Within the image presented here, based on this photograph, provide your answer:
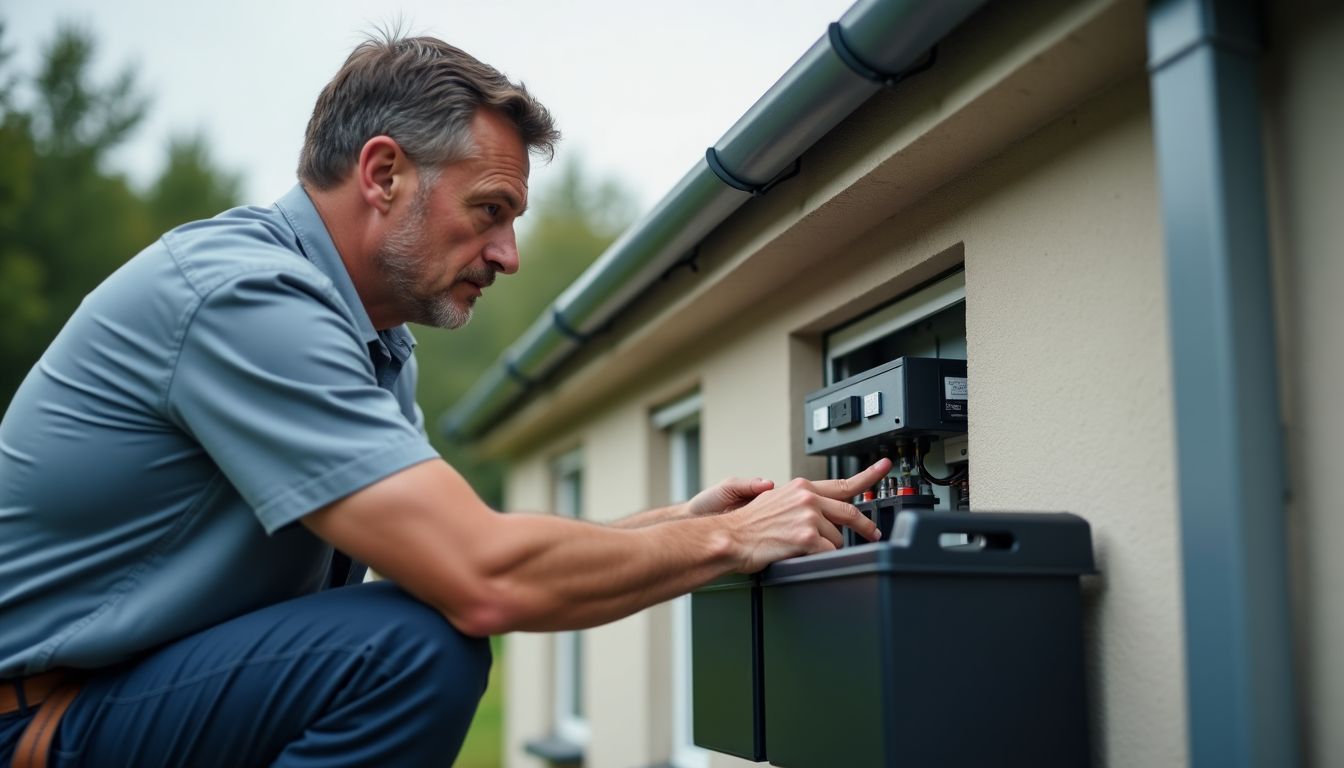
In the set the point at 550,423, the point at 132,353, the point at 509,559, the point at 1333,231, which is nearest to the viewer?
the point at 1333,231

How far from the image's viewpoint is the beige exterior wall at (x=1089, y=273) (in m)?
1.43

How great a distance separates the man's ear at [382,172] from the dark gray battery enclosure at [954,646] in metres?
0.98

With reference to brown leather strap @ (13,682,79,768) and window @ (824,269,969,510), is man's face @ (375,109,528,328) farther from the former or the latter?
window @ (824,269,969,510)

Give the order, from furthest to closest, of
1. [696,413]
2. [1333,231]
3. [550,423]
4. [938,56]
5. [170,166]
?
[170,166] → [550,423] → [696,413] → [938,56] → [1333,231]

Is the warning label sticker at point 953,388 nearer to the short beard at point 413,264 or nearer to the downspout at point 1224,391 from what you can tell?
the downspout at point 1224,391

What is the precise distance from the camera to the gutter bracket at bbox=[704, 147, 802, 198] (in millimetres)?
2576

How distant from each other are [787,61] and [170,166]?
24.5 meters

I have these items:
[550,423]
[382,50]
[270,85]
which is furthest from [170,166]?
[382,50]

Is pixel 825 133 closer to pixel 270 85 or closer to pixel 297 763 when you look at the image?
Answer: pixel 297 763

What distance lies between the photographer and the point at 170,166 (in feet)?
78.2

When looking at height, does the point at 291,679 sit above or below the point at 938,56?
below

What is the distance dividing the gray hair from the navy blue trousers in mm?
815

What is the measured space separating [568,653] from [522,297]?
71.8 ft

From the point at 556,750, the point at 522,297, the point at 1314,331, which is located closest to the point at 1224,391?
the point at 1314,331
